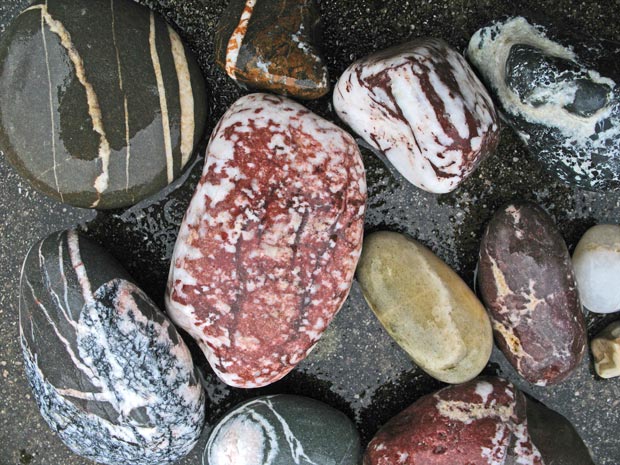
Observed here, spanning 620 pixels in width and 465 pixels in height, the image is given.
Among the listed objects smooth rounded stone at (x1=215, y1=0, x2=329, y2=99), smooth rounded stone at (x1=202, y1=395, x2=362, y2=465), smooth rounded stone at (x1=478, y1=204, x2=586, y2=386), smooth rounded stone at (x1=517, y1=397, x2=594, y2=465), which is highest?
smooth rounded stone at (x1=215, y1=0, x2=329, y2=99)

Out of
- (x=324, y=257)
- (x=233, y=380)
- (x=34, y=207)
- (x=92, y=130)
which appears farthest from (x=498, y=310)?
(x=34, y=207)

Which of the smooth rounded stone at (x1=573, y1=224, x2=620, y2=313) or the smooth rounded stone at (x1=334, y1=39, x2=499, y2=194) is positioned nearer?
the smooth rounded stone at (x1=334, y1=39, x2=499, y2=194)

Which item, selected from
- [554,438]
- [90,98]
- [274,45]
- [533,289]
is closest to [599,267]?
[533,289]

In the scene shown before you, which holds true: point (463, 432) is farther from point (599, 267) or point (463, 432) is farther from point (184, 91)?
point (184, 91)

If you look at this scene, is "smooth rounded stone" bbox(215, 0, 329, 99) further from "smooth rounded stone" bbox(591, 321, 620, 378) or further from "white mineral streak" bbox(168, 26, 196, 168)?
"smooth rounded stone" bbox(591, 321, 620, 378)

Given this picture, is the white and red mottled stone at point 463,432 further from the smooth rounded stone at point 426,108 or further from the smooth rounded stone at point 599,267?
the smooth rounded stone at point 426,108

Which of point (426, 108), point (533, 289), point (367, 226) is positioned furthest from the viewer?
point (367, 226)

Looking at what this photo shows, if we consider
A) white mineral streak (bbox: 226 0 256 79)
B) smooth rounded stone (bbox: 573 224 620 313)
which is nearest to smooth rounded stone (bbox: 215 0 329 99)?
white mineral streak (bbox: 226 0 256 79)
